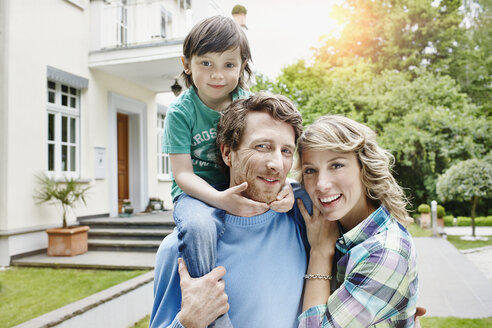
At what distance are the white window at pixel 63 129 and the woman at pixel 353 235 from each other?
7.08 meters

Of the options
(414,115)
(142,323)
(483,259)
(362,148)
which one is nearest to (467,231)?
(414,115)

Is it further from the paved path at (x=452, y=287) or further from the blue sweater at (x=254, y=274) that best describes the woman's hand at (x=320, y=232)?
the paved path at (x=452, y=287)

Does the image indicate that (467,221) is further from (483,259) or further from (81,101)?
(81,101)

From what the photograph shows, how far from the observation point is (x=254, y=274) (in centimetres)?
156

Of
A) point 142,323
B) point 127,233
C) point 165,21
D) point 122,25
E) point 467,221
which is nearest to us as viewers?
point 142,323

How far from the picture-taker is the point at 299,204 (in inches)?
68.2

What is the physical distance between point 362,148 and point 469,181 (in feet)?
44.8

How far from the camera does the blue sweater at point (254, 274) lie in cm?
151

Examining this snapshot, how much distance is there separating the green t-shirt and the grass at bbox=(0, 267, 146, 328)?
117 inches

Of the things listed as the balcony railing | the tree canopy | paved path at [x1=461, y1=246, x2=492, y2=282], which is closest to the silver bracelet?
the balcony railing

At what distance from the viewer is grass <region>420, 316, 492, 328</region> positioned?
15.7 ft

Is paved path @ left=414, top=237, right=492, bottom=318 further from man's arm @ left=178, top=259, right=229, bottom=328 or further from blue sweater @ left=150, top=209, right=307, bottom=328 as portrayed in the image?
man's arm @ left=178, top=259, right=229, bottom=328

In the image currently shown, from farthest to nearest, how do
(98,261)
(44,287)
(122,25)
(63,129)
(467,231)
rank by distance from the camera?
(467,231) < (122,25) < (63,129) < (98,261) < (44,287)

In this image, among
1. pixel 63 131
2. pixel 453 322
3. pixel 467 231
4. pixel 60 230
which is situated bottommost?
pixel 467 231
